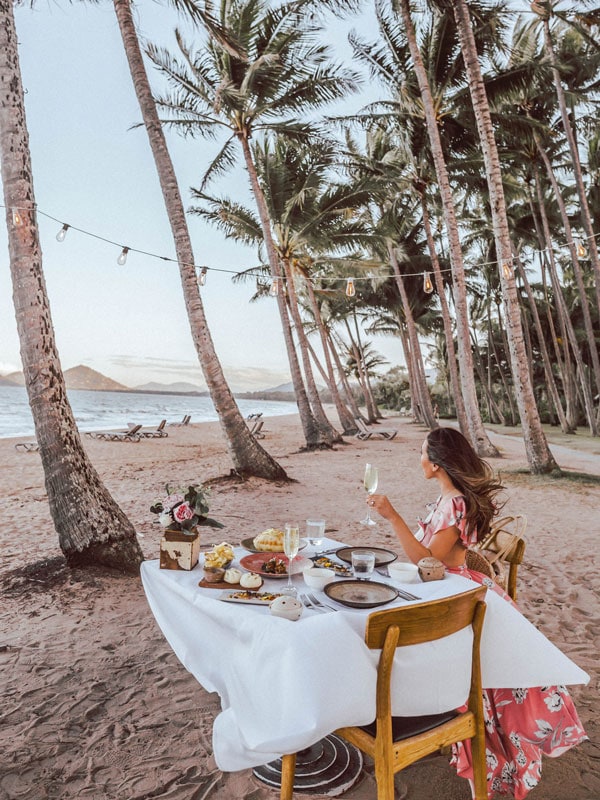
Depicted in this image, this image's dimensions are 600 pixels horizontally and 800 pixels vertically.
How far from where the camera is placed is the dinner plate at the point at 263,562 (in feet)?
6.87

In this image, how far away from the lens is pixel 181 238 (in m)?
8.34

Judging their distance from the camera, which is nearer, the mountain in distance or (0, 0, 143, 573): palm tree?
(0, 0, 143, 573): palm tree

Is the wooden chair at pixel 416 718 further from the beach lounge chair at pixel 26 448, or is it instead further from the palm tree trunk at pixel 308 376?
the beach lounge chair at pixel 26 448

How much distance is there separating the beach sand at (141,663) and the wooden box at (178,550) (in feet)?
2.96

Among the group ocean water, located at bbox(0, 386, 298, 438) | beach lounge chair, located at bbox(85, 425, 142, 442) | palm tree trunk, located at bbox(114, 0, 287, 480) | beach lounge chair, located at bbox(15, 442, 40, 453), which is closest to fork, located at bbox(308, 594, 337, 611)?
palm tree trunk, located at bbox(114, 0, 287, 480)

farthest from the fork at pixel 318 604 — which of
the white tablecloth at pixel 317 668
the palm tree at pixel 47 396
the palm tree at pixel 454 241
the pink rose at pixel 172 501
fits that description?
the palm tree at pixel 454 241

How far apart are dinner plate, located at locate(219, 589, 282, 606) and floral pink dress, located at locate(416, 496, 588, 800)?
0.88 metres

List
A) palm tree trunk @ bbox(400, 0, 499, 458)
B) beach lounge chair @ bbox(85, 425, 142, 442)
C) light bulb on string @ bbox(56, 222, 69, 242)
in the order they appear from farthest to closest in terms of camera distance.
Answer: beach lounge chair @ bbox(85, 425, 142, 442) < palm tree trunk @ bbox(400, 0, 499, 458) < light bulb on string @ bbox(56, 222, 69, 242)

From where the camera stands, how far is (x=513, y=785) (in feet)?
6.44

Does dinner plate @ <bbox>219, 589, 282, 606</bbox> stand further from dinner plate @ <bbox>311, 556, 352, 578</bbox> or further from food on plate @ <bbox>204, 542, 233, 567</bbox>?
dinner plate @ <bbox>311, 556, 352, 578</bbox>

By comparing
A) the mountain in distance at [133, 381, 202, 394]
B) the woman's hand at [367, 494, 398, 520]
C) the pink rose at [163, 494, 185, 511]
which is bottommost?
the woman's hand at [367, 494, 398, 520]

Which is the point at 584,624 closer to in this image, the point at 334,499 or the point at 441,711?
the point at 441,711

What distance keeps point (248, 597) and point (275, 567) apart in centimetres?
29

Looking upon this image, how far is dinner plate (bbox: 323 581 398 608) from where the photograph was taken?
1758 mm
